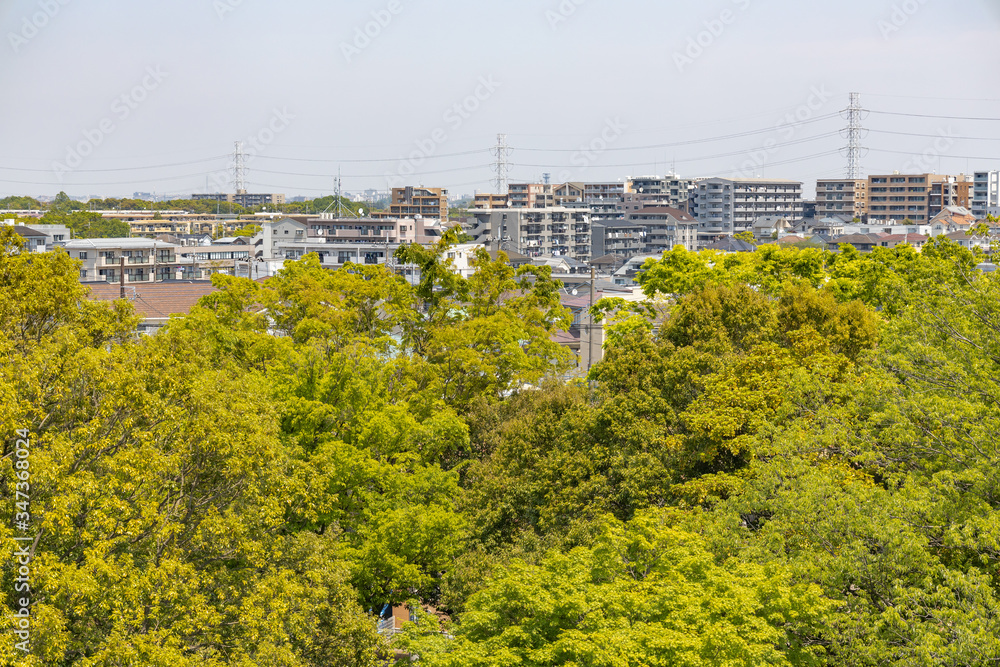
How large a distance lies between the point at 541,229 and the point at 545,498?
9290cm

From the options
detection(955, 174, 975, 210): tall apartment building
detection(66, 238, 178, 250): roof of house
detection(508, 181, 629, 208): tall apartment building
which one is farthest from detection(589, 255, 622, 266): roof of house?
detection(955, 174, 975, 210): tall apartment building

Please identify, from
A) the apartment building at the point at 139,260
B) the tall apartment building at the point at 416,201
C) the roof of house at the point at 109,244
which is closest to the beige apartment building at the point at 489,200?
the tall apartment building at the point at 416,201

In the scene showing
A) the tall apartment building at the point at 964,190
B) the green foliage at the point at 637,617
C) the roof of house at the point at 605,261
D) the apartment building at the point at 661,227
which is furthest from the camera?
the tall apartment building at the point at 964,190

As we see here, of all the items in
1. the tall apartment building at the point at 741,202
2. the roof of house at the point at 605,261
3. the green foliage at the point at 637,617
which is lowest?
the green foliage at the point at 637,617

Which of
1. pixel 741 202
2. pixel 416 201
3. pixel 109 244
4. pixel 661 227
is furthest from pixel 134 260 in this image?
pixel 741 202

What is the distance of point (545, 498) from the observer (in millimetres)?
19000

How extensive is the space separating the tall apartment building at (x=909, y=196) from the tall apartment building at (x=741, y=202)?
11.2m

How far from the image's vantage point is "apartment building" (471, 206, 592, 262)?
3979 inches

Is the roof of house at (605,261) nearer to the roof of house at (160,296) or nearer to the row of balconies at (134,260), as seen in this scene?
the row of balconies at (134,260)

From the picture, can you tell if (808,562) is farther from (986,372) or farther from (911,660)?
(986,372)

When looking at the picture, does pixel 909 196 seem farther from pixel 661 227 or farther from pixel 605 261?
pixel 605 261

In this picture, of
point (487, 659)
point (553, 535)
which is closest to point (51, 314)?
point (487, 659)

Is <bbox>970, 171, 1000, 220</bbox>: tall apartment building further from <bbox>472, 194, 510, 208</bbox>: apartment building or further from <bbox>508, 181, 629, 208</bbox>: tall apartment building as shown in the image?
<bbox>472, 194, 510, 208</bbox>: apartment building

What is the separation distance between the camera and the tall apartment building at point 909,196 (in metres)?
111
